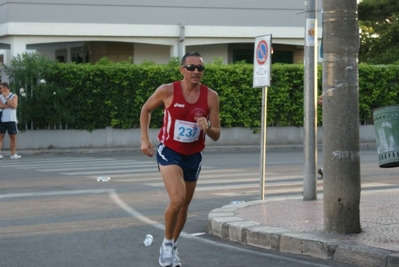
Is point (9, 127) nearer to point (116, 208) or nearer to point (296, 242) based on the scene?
point (116, 208)

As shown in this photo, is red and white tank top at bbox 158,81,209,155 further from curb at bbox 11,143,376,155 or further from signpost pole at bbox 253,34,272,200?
curb at bbox 11,143,376,155

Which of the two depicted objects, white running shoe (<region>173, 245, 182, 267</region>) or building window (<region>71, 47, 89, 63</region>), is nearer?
white running shoe (<region>173, 245, 182, 267</region>)

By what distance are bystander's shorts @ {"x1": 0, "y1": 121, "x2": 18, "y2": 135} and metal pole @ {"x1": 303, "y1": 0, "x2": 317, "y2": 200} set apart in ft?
42.2

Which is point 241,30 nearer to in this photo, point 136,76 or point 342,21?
point 136,76

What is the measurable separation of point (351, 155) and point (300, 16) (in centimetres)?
2523

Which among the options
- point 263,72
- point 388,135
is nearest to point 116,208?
point 263,72

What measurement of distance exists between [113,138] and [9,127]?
177 inches

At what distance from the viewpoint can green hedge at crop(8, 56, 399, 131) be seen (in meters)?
26.2

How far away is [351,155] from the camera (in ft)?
29.6

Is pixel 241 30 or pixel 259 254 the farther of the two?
pixel 241 30

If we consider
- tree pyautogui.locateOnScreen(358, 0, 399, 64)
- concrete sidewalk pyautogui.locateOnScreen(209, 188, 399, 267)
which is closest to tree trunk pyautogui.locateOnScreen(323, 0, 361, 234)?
concrete sidewalk pyautogui.locateOnScreen(209, 188, 399, 267)

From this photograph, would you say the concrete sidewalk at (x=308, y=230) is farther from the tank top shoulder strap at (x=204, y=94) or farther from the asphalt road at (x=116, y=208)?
the tank top shoulder strap at (x=204, y=94)

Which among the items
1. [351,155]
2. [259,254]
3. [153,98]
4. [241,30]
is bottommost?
[259,254]

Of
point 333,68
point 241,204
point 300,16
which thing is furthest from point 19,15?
point 333,68
